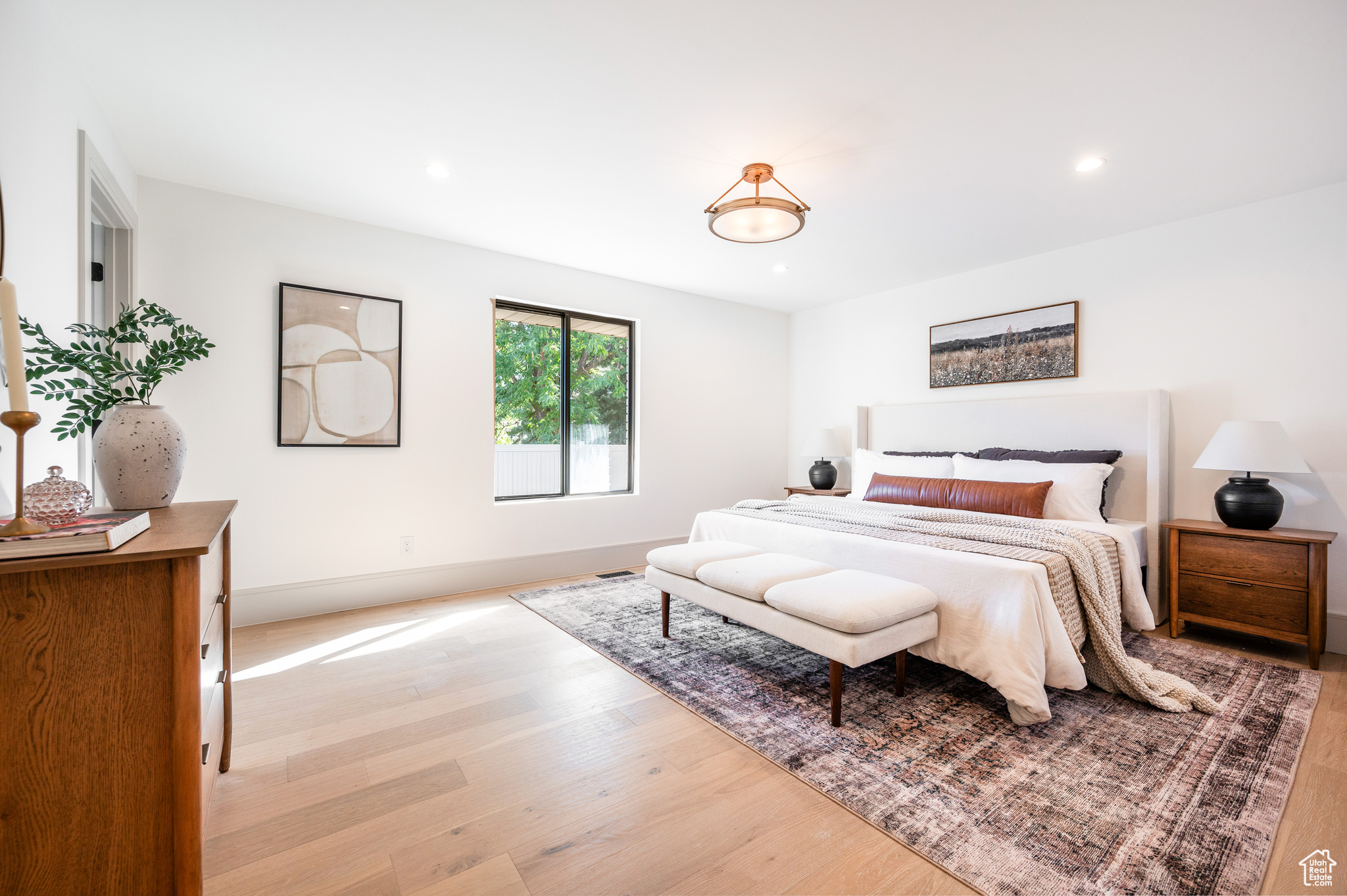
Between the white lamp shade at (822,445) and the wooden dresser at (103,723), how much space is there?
181 inches

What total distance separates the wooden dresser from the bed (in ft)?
7.87

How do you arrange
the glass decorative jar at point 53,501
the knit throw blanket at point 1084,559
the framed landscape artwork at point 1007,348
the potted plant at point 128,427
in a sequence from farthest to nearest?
1. the framed landscape artwork at point 1007,348
2. the knit throw blanket at point 1084,559
3. the potted plant at point 128,427
4. the glass decorative jar at point 53,501

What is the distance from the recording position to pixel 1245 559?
2.93 meters

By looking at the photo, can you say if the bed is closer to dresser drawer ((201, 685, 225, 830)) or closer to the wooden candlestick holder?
dresser drawer ((201, 685, 225, 830))

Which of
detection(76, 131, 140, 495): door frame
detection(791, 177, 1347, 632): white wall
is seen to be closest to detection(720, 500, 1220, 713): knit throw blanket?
detection(791, 177, 1347, 632): white wall

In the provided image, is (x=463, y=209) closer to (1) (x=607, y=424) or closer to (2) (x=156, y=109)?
(2) (x=156, y=109)

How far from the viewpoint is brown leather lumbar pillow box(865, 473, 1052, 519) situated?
3.42 meters

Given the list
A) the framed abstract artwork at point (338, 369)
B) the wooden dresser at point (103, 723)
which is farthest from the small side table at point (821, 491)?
the wooden dresser at point (103, 723)

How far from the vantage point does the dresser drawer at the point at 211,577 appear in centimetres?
137

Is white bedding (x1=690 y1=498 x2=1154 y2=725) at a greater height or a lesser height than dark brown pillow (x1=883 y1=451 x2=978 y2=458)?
lesser

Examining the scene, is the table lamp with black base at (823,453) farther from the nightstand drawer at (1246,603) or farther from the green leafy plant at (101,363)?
the green leafy plant at (101,363)

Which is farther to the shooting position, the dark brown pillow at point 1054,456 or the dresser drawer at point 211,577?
the dark brown pillow at point 1054,456

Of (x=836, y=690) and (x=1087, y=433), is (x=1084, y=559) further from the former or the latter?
(x=1087, y=433)

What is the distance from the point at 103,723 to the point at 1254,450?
14.4ft
